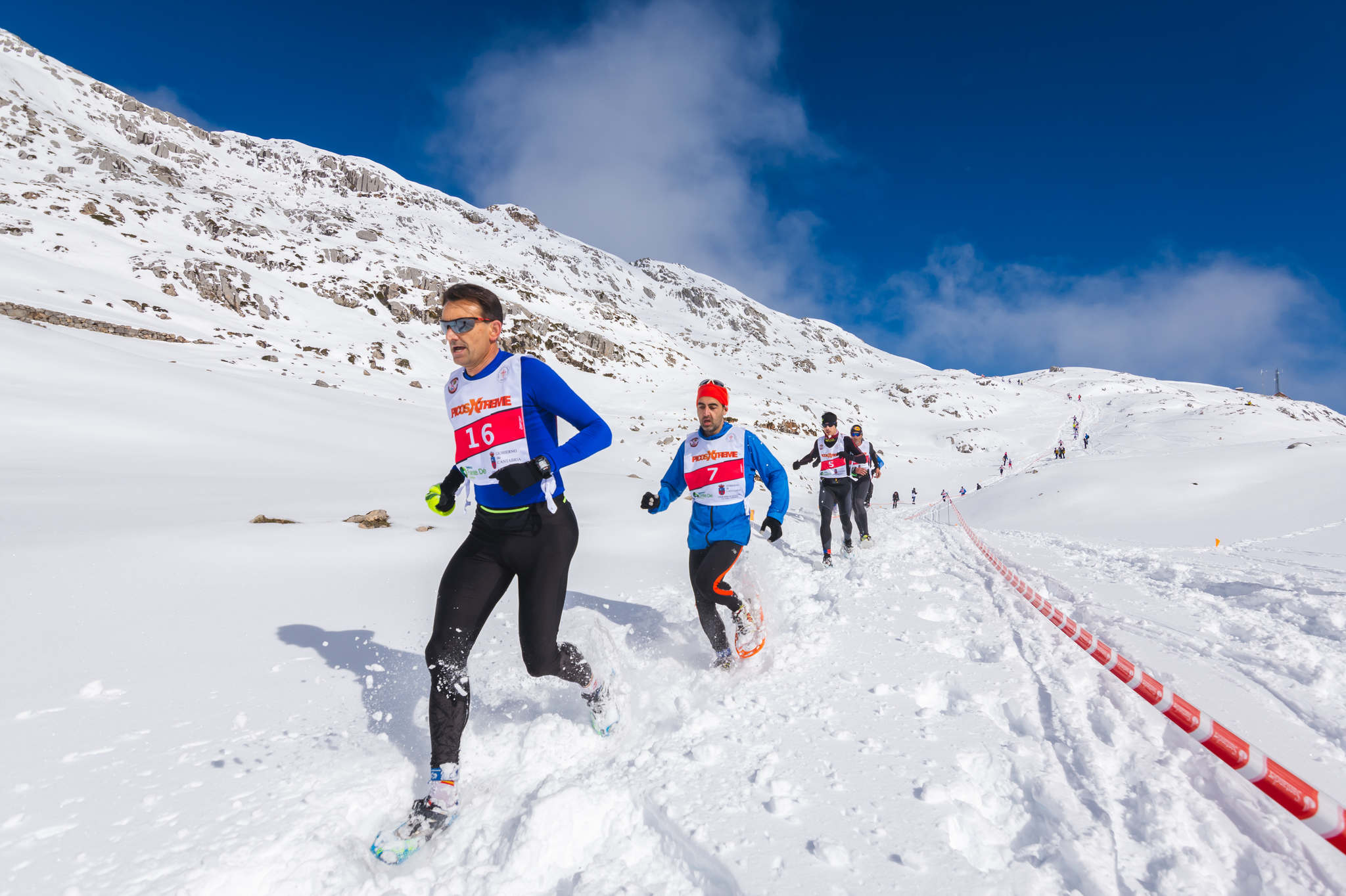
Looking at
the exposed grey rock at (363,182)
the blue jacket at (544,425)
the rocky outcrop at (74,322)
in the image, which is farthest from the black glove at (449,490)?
the exposed grey rock at (363,182)

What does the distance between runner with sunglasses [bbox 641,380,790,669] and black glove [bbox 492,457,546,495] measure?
1651mm

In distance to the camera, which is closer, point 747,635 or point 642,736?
point 642,736

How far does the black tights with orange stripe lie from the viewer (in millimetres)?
4336

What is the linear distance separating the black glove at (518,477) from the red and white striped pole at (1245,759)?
320 cm

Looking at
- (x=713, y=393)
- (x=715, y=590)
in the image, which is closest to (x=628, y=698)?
(x=715, y=590)

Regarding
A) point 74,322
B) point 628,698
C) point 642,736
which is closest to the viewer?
point 642,736

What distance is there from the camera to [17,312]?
22516 millimetres

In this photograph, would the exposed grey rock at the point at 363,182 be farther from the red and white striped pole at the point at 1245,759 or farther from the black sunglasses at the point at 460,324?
the red and white striped pole at the point at 1245,759

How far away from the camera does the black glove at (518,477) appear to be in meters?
2.81

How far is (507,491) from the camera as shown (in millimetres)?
2846

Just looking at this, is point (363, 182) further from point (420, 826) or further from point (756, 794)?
point (756, 794)

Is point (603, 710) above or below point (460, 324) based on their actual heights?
below

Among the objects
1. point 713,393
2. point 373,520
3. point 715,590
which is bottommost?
point 715,590

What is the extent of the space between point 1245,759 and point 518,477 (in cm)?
331
